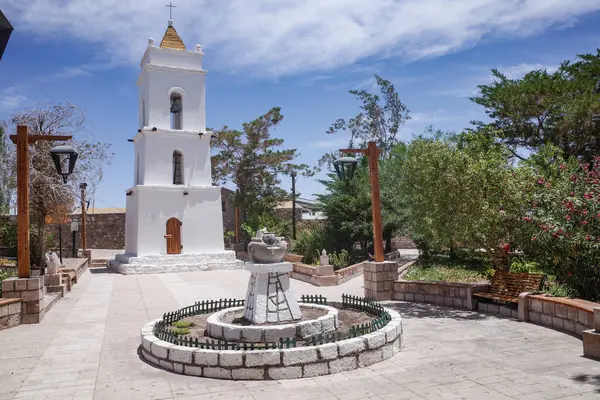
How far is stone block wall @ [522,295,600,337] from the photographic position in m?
7.25

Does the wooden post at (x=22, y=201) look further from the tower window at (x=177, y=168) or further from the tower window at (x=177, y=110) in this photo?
the tower window at (x=177, y=110)

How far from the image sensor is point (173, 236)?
2245 centimetres

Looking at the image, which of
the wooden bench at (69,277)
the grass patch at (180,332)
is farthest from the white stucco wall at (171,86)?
the grass patch at (180,332)

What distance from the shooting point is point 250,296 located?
7633 millimetres

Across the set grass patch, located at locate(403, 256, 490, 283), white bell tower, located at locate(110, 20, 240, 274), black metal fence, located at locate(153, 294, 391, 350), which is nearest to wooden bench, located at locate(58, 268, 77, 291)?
white bell tower, located at locate(110, 20, 240, 274)

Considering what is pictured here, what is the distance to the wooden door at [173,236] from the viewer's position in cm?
2230

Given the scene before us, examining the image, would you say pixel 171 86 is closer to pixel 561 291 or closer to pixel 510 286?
pixel 510 286

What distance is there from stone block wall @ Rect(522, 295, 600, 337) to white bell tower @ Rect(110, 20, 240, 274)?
15.7m

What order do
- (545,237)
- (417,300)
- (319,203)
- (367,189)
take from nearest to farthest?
(545,237) → (417,300) → (367,189) → (319,203)

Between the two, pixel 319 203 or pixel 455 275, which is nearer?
pixel 455 275

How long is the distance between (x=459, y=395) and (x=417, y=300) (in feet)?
20.7

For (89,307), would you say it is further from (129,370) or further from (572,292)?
(572,292)

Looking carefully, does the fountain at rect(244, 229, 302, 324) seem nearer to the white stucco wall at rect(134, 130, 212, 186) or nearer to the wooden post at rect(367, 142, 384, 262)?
the wooden post at rect(367, 142, 384, 262)

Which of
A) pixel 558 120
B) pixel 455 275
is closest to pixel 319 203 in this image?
pixel 455 275
